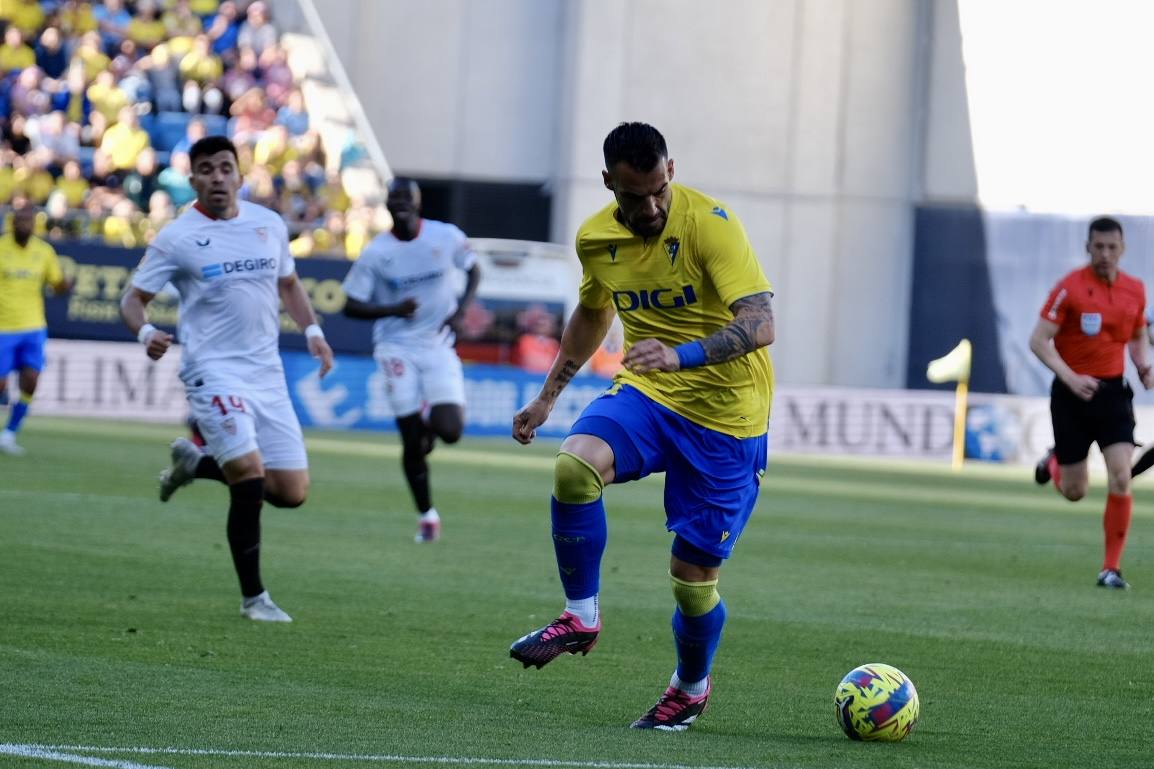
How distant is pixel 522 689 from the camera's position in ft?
23.6

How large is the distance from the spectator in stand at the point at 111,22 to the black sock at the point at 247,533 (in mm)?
22137

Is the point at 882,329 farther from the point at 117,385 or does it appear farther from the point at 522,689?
the point at 522,689

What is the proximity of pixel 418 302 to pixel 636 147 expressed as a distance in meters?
7.62

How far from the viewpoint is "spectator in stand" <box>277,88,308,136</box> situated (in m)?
29.2

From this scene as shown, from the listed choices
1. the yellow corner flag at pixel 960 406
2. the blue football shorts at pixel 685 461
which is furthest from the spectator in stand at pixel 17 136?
the blue football shorts at pixel 685 461

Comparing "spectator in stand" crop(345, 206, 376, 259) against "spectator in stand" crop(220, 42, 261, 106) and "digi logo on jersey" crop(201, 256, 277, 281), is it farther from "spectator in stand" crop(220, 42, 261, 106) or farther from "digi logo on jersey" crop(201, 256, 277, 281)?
"digi logo on jersey" crop(201, 256, 277, 281)

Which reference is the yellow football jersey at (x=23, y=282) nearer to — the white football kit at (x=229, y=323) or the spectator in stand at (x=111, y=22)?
the white football kit at (x=229, y=323)

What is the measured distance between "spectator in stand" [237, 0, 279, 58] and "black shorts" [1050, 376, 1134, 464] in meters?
20.3

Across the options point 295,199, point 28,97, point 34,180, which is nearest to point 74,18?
point 28,97

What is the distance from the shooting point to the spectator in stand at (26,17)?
29.4 meters

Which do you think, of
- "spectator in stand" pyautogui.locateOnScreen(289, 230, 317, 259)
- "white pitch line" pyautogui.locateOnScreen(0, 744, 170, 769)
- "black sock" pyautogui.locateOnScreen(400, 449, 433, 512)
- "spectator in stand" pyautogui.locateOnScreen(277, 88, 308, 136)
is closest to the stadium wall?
"spectator in stand" pyautogui.locateOnScreen(277, 88, 308, 136)

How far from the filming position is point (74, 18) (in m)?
29.8

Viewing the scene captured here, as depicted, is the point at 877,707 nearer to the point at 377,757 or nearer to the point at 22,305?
the point at 377,757

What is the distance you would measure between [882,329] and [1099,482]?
11987 millimetres
